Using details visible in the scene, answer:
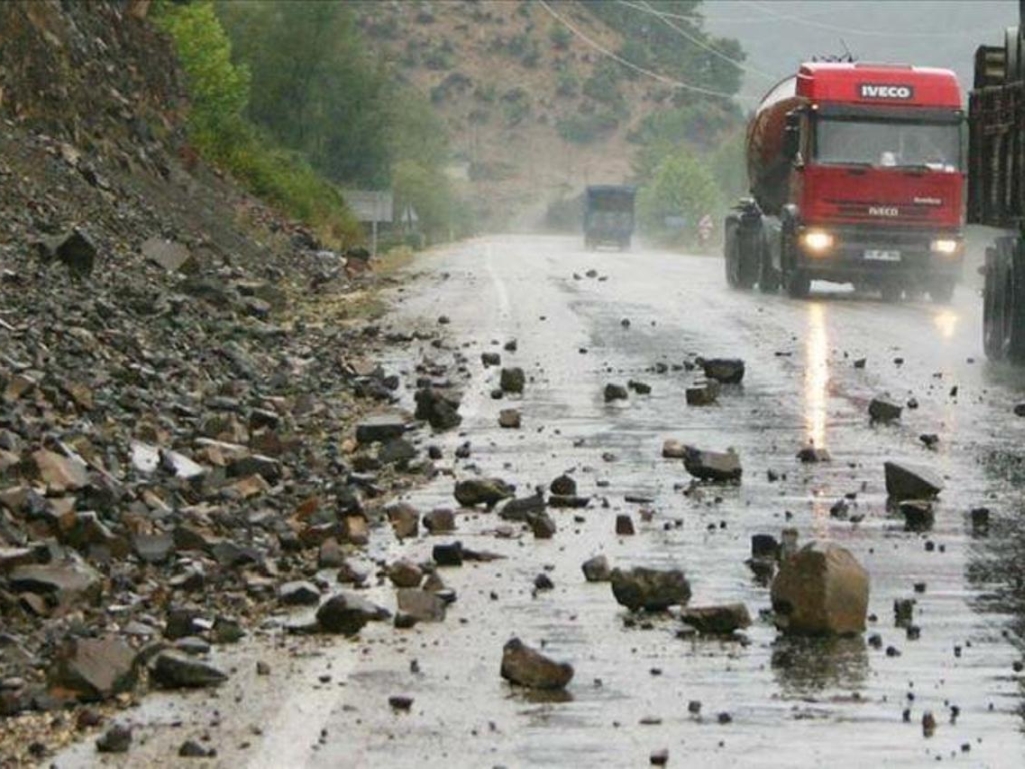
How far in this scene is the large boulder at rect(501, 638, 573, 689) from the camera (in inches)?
352

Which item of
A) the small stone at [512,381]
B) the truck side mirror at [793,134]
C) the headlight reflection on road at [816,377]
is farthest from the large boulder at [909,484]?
the truck side mirror at [793,134]

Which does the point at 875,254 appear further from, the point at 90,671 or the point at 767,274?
Result: the point at 90,671

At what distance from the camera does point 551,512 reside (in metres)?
13.7

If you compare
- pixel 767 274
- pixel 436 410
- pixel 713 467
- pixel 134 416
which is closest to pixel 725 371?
pixel 436 410

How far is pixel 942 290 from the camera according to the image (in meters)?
40.8

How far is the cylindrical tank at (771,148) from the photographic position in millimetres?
40506

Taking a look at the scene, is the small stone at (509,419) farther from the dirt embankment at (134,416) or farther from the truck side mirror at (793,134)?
the truck side mirror at (793,134)

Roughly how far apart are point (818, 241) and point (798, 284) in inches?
46.7

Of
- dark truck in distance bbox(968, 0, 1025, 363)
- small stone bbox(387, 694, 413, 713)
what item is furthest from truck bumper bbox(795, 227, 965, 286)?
small stone bbox(387, 694, 413, 713)

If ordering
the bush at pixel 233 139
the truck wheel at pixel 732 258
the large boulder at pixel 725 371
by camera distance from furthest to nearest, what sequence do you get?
the bush at pixel 233 139
the truck wheel at pixel 732 258
the large boulder at pixel 725 371

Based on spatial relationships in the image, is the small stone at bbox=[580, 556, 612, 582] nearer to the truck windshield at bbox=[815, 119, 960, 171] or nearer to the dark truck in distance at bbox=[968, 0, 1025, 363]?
the dark truck in distance at bbox=[968, 0, 1025, 363]

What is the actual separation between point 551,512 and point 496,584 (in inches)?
98.1

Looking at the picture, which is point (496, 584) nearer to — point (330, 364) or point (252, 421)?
point (252, 421)

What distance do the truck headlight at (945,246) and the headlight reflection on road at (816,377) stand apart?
6.07 metres
